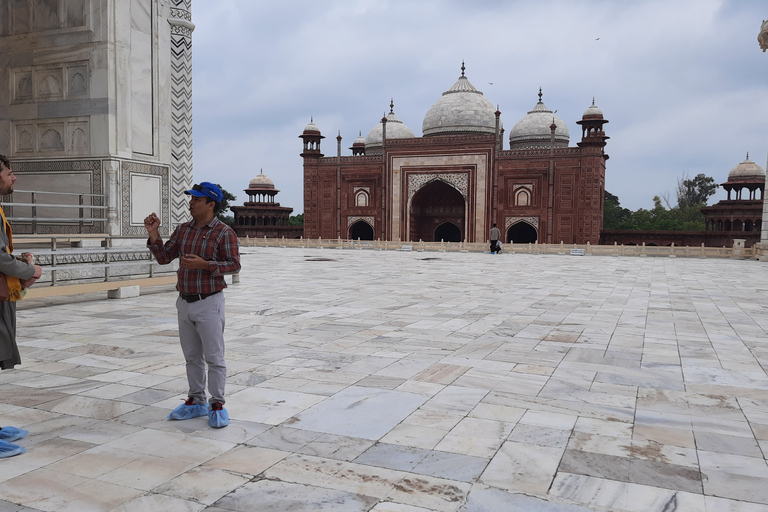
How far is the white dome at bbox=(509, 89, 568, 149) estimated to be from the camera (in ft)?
116

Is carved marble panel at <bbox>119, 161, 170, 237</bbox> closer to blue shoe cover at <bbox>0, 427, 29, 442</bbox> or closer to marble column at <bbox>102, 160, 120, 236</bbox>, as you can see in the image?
marble column at <bbox>102, 160, 120, 236</bbox>

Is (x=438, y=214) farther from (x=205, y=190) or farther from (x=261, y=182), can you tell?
(x=205, y=190)

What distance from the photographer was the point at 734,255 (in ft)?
76.4

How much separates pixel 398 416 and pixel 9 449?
5.78 feet

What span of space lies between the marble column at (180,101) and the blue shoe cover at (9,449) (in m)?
7.26

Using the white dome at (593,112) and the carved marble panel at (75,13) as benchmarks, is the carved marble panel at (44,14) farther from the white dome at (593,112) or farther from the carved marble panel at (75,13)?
the white dome at (593,112)

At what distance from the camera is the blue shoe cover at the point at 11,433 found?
2.64 m

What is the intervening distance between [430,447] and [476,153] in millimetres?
29372

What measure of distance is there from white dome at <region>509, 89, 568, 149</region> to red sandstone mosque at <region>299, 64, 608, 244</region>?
0.06m

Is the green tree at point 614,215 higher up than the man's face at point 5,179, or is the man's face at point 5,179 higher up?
the green tree at point 614,215

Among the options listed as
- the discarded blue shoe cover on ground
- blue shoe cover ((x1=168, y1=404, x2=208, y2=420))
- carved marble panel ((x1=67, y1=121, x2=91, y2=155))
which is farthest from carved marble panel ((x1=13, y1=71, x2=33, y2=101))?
the discarded blue shoe cover on ground

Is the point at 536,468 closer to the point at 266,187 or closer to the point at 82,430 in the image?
the point at 82,430

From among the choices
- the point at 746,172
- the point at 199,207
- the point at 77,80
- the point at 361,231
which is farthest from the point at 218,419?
the point at 746,172

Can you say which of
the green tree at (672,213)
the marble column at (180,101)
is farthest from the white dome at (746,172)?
the marble column at (180,101)
